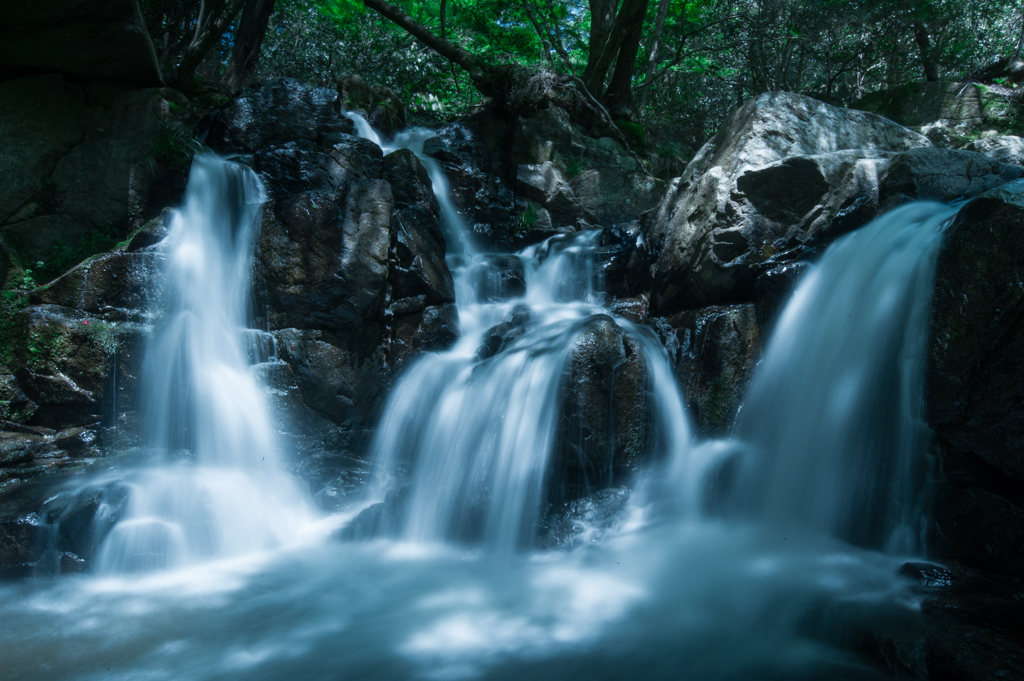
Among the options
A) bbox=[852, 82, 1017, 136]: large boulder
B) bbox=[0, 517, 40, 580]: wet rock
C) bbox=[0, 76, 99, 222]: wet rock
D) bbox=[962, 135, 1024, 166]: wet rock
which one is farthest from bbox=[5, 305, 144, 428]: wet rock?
bbox=[852, 82, 1017, 136]: large boulder

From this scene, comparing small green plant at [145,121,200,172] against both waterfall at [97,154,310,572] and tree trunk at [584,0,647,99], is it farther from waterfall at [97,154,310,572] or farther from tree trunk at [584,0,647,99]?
tree trunk at [584,0,647,99]

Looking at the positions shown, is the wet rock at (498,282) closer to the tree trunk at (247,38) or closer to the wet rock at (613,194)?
the wet rock at (613,194)

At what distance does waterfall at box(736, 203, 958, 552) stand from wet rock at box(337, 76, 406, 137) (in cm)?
694

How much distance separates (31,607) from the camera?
3.49m

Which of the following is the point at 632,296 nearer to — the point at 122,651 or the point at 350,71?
the point at 122,651

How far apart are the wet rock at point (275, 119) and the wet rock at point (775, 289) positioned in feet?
15.9

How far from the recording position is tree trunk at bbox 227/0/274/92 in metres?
8.86

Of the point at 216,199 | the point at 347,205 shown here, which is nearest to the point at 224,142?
the point at 216,199

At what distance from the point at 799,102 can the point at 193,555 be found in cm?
698

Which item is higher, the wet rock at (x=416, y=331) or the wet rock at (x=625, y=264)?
the wet rock at (x=625, y=264)

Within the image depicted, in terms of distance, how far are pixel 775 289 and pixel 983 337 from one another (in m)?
1.78

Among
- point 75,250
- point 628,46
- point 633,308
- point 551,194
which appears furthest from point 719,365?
point 628,46

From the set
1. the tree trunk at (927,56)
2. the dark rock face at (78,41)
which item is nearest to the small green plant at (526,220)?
the dark rock face at (78,41)

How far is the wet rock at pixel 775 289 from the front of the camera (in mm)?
4703
